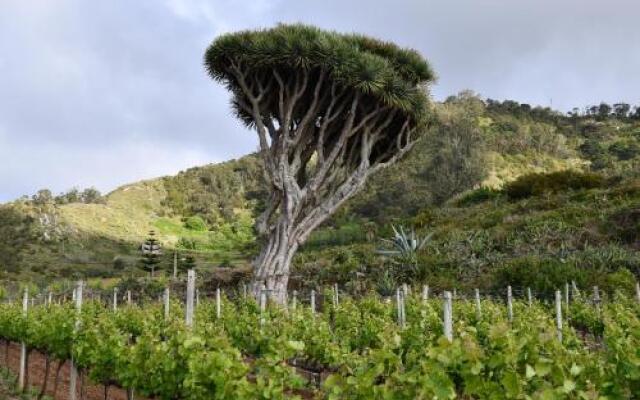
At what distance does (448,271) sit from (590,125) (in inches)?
2286

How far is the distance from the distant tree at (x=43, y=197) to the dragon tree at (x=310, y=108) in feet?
149

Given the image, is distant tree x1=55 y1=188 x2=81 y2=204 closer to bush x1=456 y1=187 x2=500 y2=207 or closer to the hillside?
the hillside

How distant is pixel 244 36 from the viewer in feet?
57.7

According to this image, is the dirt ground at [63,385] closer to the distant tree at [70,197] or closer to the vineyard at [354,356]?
the vineyard at [354,356]

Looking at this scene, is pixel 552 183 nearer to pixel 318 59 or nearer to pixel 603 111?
pixel 318 59

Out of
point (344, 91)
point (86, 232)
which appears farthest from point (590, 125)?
point (344, 91)

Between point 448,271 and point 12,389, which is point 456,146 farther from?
point 12,389

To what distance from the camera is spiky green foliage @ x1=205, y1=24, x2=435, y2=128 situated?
1700 cm

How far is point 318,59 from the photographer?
17047mm

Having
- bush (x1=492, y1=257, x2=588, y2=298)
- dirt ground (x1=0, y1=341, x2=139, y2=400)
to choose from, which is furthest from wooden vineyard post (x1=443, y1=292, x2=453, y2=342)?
bush (x1=492, y1=257, x2=588, y2=298)

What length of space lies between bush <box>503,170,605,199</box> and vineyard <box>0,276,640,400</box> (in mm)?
23078

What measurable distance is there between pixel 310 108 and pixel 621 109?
2981 inches

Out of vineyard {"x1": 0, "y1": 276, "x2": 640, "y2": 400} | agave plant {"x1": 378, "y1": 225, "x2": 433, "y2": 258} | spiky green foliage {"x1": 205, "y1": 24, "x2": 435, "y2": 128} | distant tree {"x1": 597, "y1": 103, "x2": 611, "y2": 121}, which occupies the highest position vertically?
distant tree {"x1": 597, "y1": 103, "x2": 611, "y2": 121}

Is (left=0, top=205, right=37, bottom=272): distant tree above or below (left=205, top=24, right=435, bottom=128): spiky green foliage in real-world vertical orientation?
below
